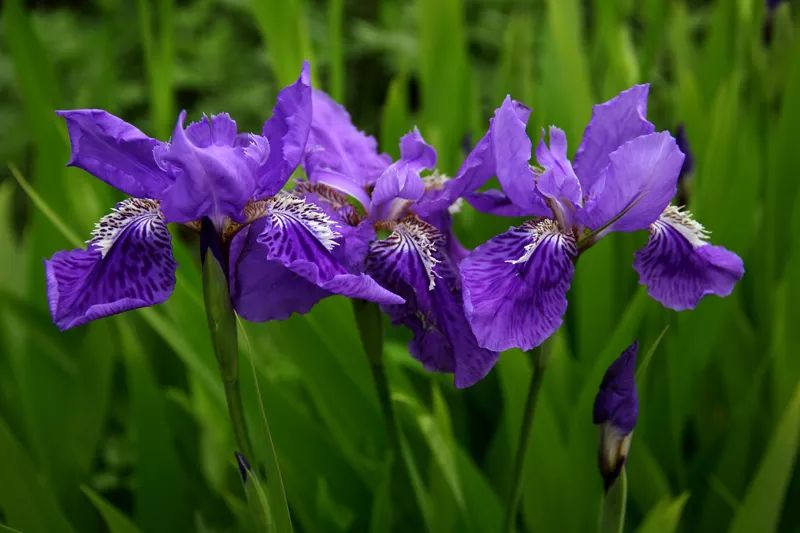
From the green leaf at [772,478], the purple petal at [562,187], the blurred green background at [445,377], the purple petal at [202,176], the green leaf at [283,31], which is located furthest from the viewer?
the green leaf at [283,31]

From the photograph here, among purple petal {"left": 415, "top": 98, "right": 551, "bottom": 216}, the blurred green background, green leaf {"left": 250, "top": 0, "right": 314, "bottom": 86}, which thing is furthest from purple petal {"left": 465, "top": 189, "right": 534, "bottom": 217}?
green leaf {"left": 250, "top": 0, "right": 314, "bottom": 86}

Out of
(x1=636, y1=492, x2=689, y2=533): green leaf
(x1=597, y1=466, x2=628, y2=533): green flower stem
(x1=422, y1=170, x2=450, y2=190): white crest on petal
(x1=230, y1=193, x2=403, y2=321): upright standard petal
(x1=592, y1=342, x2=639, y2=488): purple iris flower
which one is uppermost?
(x1=422, y1=170, x2=450, y2=190): white crest on petal

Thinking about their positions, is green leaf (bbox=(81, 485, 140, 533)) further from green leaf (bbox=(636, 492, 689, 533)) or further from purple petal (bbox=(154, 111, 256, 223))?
green leaf (bbox=(636, 492, 689, 533))

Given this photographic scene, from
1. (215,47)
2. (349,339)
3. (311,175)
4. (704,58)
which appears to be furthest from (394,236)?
(215,47)

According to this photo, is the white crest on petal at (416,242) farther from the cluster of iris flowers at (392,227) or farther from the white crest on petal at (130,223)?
the white crest on petal at (130,223)

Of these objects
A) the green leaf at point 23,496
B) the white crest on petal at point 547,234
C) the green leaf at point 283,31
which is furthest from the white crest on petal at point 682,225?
the green leaf at point 23,496

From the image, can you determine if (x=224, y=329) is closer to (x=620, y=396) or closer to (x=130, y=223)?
(x=130, y=223)
